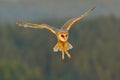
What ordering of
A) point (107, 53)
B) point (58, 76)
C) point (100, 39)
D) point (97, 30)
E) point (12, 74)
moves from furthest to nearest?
point (97, 30) → point (100, 39) → point (107, 53) → point (58, 76) → point (12, 74)

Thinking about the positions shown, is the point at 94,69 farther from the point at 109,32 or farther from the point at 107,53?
the point at 109,32

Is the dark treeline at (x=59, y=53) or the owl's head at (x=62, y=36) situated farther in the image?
the dark treeline at (x=59, y=53)

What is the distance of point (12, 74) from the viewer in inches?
1369

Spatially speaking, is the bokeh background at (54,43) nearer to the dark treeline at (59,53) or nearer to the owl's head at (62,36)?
the dark treeline at (59,53)

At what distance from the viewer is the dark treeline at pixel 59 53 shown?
37.3 metres

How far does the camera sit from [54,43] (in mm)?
41344

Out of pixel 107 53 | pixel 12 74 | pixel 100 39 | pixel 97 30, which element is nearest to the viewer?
pixel 12 74

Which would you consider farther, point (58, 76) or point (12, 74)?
point (58, 76)

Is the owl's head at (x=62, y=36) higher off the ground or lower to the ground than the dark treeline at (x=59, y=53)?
higher

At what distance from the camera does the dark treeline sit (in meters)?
37.3

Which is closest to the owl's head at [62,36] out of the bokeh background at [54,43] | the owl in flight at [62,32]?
the owl in flight at [62,32]

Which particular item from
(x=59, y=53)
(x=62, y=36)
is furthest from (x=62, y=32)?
(x=59, y=53)

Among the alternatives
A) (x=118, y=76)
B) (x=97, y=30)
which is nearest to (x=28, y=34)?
(x=97, y=30)

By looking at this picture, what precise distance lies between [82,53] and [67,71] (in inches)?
116
